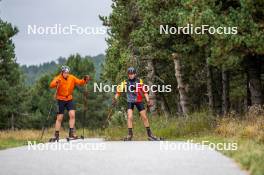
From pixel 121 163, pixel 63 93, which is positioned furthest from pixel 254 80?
pixel 121 163

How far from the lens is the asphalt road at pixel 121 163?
299 inches

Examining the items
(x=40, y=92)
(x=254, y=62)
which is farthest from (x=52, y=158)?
(x=40, y=92)

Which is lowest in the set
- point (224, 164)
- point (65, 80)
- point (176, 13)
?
point (224, 164)

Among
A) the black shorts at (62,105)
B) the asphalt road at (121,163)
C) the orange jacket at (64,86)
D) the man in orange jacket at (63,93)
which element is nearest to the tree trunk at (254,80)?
the man in orange jacket at (63,93)

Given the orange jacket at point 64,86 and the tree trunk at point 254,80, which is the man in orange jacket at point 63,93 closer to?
the orange jacket at point 64,86

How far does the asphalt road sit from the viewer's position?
7586 mm

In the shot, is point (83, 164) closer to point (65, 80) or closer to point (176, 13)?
point (65, 80)

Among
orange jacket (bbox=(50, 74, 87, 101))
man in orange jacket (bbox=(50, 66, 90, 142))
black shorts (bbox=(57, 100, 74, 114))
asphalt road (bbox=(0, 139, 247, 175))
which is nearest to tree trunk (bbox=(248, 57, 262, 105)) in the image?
man in orange jacket (bbox=(50, 66, 90, 142))

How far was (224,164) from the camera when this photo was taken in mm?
8234

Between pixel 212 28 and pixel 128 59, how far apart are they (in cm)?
1187

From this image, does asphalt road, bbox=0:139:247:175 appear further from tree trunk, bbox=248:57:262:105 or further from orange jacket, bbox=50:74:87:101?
tree trunk, bbox=248:57:262:105

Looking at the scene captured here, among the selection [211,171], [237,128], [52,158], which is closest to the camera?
[211,171]

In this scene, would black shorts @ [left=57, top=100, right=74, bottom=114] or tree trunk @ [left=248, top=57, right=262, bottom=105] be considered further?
tree trunk @ [left=248, top=57, right=262, bottom=105]

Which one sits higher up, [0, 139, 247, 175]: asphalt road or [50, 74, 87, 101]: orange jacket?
[50, 74, 87, 101]: orange jacket
